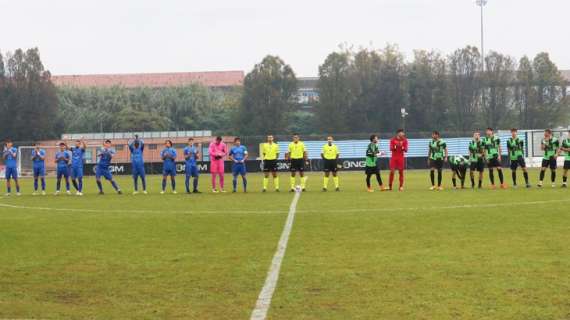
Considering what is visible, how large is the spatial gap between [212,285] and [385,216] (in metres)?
8.00

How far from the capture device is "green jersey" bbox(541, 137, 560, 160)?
25.1 meters

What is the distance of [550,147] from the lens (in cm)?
2522

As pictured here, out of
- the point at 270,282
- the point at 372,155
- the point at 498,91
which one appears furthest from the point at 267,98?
the point at 270,282

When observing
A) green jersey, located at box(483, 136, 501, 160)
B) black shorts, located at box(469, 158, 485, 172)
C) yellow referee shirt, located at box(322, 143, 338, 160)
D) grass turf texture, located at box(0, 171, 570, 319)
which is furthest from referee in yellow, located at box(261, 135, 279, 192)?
grass turf texture, located at box(0, 171, 570, 319)

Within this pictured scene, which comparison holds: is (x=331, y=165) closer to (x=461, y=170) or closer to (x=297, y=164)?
(x=297, y=164)

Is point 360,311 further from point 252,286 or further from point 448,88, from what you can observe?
point 448,88

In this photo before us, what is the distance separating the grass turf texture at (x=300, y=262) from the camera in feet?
23.6

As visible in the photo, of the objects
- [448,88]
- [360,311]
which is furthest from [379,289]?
[448,88]

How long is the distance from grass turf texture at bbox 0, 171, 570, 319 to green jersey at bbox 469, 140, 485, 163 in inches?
308

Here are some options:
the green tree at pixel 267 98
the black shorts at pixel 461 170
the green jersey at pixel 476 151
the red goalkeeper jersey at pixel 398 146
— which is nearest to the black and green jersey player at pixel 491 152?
the green jersey at pixel 476 151

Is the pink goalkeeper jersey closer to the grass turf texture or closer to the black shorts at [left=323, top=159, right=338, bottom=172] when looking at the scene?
the black shorts at [left=323, top=159, right=338, bottom=172]

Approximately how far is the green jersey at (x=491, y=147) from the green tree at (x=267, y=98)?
173 feet

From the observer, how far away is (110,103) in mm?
89938

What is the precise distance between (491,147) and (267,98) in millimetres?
55190
